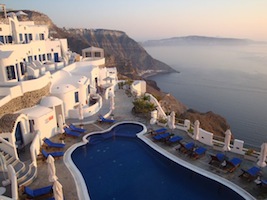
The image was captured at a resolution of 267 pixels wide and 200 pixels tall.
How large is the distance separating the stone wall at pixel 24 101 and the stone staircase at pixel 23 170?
3.47 m

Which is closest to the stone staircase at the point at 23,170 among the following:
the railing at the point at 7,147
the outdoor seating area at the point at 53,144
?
the railing at the point at 7,147

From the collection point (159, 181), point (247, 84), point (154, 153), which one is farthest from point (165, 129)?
point (247, 84)

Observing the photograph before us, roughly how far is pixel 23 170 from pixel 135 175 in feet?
21.3

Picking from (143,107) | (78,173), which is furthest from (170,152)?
(143,107)

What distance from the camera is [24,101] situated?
56.9ft

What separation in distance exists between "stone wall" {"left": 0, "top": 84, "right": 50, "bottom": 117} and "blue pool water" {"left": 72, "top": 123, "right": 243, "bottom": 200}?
5685mm

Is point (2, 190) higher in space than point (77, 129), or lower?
higher

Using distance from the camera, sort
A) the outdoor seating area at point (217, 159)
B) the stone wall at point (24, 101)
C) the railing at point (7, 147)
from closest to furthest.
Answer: the railing at point (7, 147), the outdoor seating area at point (217, 159), the stone wall at point (24, 101)

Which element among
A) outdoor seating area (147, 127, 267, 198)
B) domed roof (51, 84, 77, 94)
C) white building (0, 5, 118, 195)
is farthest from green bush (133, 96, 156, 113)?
domed roof (51, 84, 77, 94)

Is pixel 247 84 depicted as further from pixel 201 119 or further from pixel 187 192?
pixel 187 192

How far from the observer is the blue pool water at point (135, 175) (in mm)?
11789

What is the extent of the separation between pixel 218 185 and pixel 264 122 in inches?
1809

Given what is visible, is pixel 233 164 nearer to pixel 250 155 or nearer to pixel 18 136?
pixel 250 155

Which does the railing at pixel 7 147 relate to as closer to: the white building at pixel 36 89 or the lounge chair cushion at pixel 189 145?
the white building at pixel 36 89
